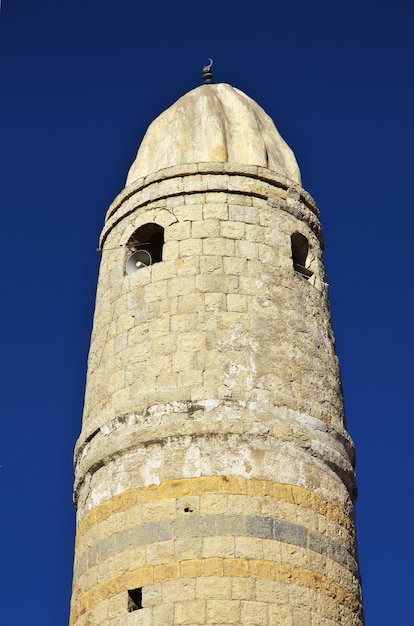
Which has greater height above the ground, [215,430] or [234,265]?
[234,265]

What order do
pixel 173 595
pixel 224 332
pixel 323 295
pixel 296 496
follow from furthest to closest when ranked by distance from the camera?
1. pixel 323 295
2. pixel 224 332
3. pixel 296 496
4. pixel 173 595

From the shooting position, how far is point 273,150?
1184 cm

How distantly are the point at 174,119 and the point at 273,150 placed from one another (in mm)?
1198

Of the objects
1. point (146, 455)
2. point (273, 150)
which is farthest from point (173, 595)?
point (273, 150)

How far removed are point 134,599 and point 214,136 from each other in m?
5.29

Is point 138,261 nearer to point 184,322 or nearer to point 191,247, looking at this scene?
point 191,247

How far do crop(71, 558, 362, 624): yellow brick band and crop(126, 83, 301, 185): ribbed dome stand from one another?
4636 mm

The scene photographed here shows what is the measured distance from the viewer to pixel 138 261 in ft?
35.9

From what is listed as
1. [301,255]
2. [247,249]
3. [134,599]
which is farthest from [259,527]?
[301,255]

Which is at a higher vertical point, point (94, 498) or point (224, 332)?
point (224, 332)

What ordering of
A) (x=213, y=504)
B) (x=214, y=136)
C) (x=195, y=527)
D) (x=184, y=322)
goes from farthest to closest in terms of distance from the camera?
1. (x=214, y=136)
2. (x=184, y=322)
3. (x=213, y=504)
4. (x=195, y=527)

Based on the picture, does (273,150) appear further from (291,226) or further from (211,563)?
(211,563)

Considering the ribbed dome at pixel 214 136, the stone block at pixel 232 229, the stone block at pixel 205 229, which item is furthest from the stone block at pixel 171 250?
the ribbed dome at pixel 214 136

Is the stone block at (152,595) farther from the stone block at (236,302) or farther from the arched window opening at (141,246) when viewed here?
the arched window opening at (141,246)
